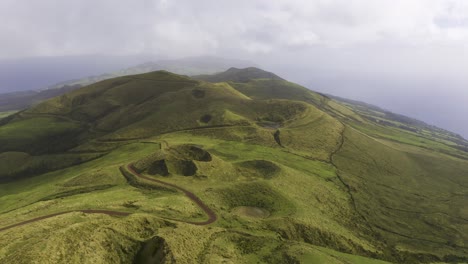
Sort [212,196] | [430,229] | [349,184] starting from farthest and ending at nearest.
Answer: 1. [349,184]
2. [430,229]
3. [212,196]

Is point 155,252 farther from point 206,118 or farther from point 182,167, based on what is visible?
point 206,118

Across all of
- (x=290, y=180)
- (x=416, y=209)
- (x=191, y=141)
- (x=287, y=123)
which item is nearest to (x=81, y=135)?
(x=191, y=141)

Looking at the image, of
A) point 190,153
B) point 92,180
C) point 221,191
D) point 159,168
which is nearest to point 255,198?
point 221,191

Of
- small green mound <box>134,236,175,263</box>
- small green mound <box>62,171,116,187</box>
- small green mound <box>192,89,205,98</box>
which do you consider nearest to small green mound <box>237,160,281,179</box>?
small green mound <box>62,171,116,187</box>

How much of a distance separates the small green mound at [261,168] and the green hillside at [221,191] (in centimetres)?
65

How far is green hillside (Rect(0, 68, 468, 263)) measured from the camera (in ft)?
163

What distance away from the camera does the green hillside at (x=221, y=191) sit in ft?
163

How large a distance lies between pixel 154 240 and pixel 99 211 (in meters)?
20.8

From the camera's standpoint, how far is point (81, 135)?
16362 cm

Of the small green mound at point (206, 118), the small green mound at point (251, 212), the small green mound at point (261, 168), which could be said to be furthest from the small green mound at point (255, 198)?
the small green mound at point (206, 118)

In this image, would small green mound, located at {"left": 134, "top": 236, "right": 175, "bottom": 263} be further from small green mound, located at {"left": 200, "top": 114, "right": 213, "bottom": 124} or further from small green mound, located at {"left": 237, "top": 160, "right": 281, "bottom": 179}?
small green mound, located at {"left": 200, "top": 114, "right": 213, "bottom": 124}

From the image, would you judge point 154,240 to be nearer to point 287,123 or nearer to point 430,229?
point 430,229

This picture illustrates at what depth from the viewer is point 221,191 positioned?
77438 millimetres

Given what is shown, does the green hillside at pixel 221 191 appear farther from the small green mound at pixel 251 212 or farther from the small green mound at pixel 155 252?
the small green mound at pixel 251 212
